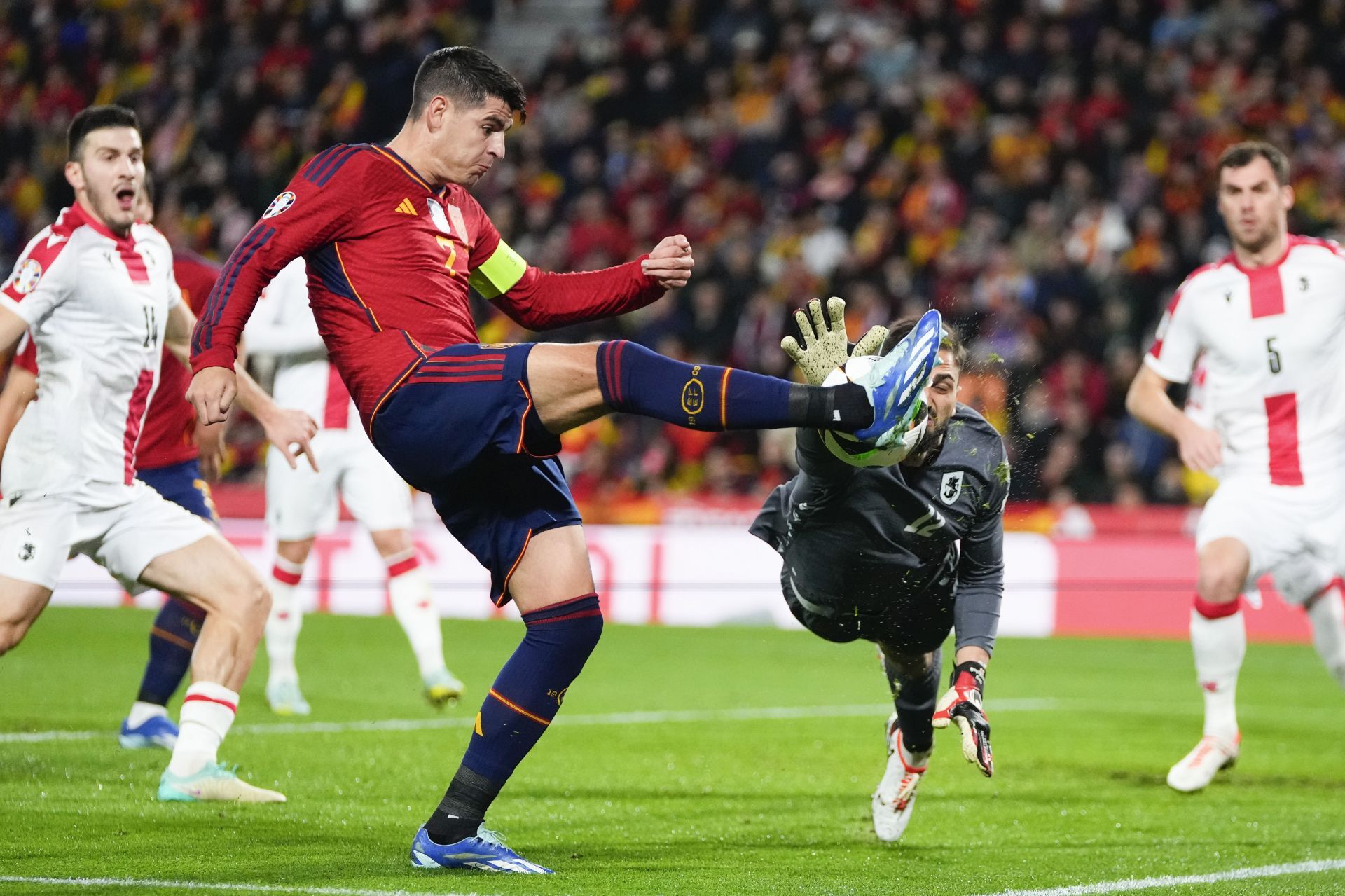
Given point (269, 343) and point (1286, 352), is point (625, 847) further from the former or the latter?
point (269, 343)

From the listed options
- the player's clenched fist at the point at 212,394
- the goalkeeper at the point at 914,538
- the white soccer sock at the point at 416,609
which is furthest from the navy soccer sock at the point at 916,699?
the white soccer sock at the point at 416,609

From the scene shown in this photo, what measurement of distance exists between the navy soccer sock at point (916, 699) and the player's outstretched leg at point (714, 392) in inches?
68.4

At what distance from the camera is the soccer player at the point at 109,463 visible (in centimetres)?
595

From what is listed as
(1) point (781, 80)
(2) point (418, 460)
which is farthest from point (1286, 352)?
(1) point (781, 80)

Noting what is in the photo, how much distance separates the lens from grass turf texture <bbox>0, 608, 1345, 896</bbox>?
491 centimetres

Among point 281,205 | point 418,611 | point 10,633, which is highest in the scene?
point 281,205

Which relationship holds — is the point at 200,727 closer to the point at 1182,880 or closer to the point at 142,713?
the point at 142,713

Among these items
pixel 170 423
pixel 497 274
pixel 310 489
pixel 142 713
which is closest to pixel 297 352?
pixel 310 489

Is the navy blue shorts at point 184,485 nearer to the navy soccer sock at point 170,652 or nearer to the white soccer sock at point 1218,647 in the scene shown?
the navy soccer sock at point 170,652

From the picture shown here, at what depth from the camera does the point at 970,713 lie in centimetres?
462

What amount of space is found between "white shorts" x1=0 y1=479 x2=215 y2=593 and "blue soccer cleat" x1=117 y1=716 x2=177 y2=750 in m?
1.42

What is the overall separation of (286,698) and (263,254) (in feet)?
15.8

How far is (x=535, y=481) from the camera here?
487 centimetres

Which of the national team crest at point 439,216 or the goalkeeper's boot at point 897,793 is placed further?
the goalkeeper's boot at point 897,793
